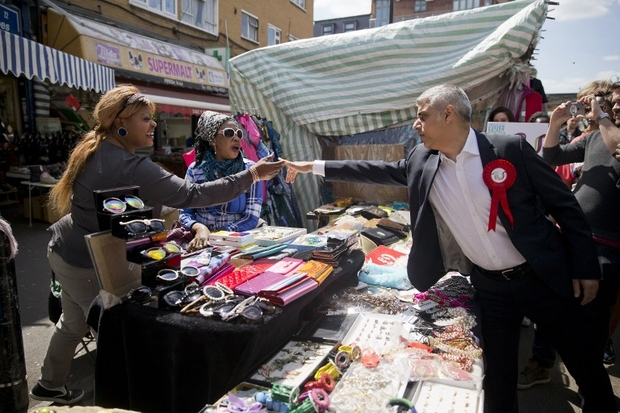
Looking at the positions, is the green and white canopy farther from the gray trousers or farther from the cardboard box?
the cardboard box

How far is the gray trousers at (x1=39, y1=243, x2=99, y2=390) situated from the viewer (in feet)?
7.75

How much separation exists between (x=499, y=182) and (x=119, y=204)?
5.69ft

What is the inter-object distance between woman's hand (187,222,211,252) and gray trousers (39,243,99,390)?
0.56 metres

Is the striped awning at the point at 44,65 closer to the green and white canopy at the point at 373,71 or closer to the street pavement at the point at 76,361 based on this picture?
the street pavement at the point at 76,361

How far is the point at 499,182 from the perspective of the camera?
193cm

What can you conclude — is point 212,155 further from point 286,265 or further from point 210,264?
point 286,265

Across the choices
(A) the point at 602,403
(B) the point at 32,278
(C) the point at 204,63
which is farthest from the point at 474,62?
(C) the point at 204,63

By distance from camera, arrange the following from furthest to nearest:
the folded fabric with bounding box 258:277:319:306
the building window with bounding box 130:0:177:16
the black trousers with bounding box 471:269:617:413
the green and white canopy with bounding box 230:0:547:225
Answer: the building window with bounding box 130:0:177:16 < the green and white canopy with bounding box 230:0:547:225 < the black trousers with bounding box 471:269:617:413 < the folded fabric with bounding box 258:277:319:306

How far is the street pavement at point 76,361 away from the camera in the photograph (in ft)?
9.38

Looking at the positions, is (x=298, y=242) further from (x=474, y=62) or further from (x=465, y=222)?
(x=474, y=62)

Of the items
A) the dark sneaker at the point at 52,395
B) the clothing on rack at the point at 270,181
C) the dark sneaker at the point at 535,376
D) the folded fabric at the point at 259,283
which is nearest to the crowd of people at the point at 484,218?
the dark sneaker at the point at 52,395

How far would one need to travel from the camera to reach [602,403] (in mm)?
2051

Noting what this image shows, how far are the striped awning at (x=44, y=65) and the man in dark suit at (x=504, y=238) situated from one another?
22.3 ft

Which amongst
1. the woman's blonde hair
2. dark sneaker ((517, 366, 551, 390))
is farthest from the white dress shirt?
the woman's blonde hair
